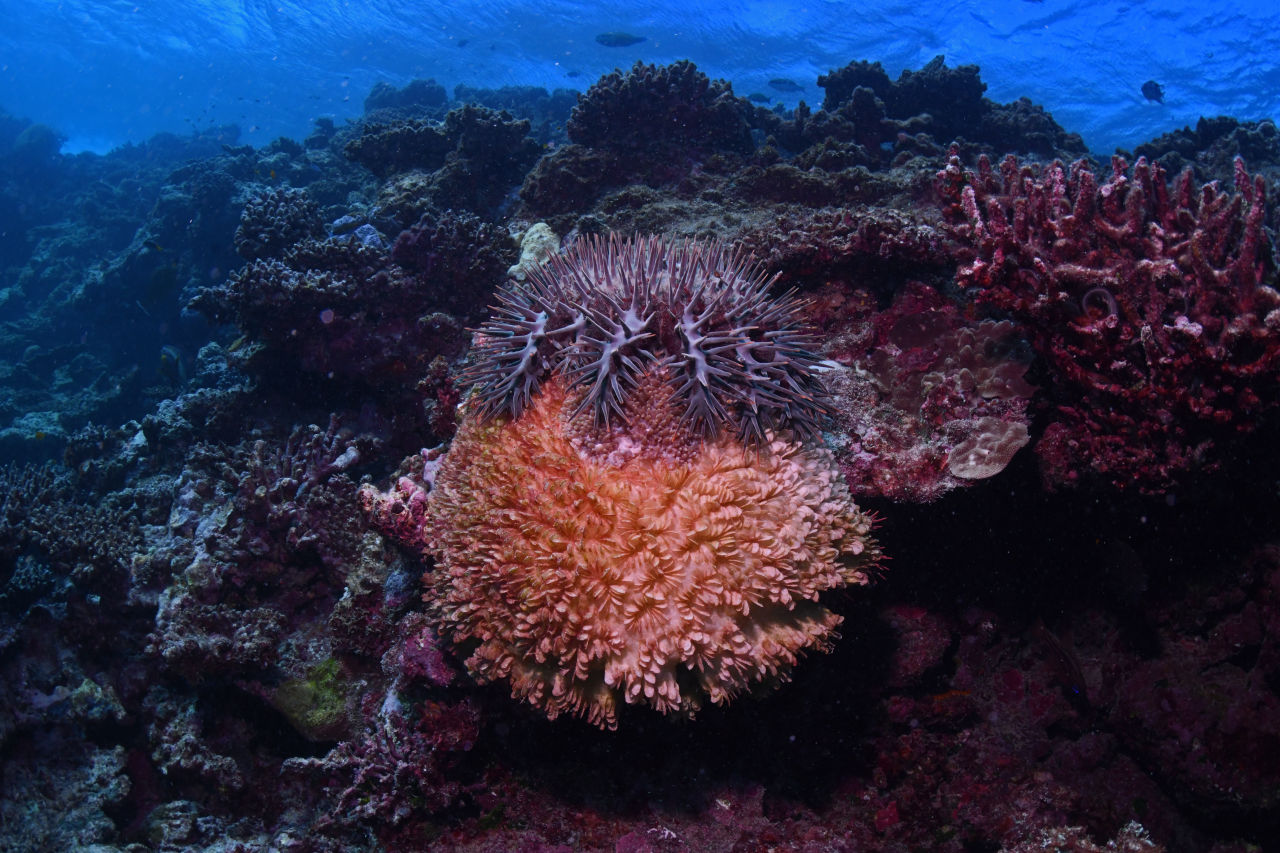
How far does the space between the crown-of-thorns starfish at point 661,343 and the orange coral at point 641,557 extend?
0.12 metres

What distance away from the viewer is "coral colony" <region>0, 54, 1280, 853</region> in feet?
9.71

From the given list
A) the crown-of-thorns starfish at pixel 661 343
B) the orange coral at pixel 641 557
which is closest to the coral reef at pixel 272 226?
the crown-of-thorns starfish at pixel 661 343

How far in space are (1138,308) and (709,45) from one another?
49007mm

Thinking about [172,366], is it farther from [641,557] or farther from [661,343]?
[641,557]

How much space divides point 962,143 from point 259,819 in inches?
521

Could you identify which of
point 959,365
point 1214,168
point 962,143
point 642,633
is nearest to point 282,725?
point 642,633

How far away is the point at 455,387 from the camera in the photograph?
4.94 meters

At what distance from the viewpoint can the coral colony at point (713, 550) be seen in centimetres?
296

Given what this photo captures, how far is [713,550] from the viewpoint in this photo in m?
2.76

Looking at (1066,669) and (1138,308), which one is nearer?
(1138,308)

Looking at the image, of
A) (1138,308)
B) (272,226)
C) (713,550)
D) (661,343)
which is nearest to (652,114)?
(272,226)

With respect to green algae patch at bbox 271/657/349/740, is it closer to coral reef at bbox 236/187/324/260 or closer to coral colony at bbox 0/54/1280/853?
coral colony at bbox 0/54/1280/853

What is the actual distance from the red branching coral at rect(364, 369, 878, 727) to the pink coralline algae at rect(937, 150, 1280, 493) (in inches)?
67.5

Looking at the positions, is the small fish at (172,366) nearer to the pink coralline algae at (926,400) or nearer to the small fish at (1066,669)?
the pink coralline algae at (926,400)
